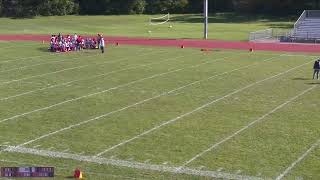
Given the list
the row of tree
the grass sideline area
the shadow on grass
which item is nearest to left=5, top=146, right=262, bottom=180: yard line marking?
the grass sideline area

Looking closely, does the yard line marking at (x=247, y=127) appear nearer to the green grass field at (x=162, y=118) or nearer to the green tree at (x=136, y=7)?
the green grass field at (x=162, y=118)

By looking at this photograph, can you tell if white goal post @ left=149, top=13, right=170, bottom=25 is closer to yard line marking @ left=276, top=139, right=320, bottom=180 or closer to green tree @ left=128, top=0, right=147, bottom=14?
green tree @ left=128, top=0, right=147, bottom=14

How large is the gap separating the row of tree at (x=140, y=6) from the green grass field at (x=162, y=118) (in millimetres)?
43403

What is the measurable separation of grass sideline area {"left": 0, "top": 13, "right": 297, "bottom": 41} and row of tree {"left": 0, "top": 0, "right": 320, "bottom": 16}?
2.62 m

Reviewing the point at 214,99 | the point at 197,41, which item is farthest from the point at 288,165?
the point at 197,41

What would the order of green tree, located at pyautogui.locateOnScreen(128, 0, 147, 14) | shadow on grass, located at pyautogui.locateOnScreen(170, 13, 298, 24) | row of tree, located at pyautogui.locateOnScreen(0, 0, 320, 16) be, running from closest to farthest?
1. shadow on grass, located at pyautogui.locateOnScreen(170, 13, 298, 24)
2. row of tree, located at pyautogui.locateOnScreen(0, 0, 320, 16)
3. green tree, located at pyautogui.locateOnScreen(128, 0, 147, 14)

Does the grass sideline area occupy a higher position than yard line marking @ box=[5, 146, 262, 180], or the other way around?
the grass sideline area

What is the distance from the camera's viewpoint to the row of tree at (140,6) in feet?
234

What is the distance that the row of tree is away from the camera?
7138 centimetres

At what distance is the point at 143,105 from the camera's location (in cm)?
1888

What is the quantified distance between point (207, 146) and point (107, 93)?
24.5 feet

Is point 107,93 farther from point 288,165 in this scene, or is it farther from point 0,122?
point 288,165

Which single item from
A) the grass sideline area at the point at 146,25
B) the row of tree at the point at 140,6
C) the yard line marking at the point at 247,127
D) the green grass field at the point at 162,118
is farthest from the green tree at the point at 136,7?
the yard line marking at the point at 247,127

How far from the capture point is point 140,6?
76.0m
